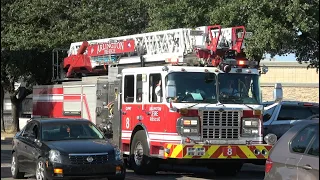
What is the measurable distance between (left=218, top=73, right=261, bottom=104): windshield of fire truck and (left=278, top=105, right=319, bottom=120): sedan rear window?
1.82m

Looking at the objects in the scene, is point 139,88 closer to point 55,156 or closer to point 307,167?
point 55,156

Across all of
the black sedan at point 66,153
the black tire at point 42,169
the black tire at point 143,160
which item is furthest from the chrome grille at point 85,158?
the black tire at point 143,160

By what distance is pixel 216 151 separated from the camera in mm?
13938

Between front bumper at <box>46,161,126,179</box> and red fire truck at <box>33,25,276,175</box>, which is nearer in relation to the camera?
front bumper at <box>46,161,126,179</box>

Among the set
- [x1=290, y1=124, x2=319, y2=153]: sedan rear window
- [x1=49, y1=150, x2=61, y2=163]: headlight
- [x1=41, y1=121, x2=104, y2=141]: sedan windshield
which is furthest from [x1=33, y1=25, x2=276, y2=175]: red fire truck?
[x1=290, y1=124, x2=319, y2=153]: sedan rear window

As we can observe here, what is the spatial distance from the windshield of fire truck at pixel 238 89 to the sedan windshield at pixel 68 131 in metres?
2.85

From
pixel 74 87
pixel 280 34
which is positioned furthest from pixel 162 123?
pixel 280 34

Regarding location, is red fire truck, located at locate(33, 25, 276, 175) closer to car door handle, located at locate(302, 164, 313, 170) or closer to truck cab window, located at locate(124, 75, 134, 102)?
truck cab window, located at locate(124, 75, 134, 102)

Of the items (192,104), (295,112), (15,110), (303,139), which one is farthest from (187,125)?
(15,110)

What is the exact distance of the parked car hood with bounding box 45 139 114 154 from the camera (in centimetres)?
1277

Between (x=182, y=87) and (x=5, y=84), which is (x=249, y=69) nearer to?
(x=182, y=87)

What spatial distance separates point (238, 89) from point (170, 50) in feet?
7.02

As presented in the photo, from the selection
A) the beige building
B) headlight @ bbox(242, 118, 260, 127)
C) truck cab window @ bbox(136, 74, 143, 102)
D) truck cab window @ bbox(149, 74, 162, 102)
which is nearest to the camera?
headlight @ bbox(242, 118, 260, 127)

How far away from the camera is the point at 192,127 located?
14000 millimetres
